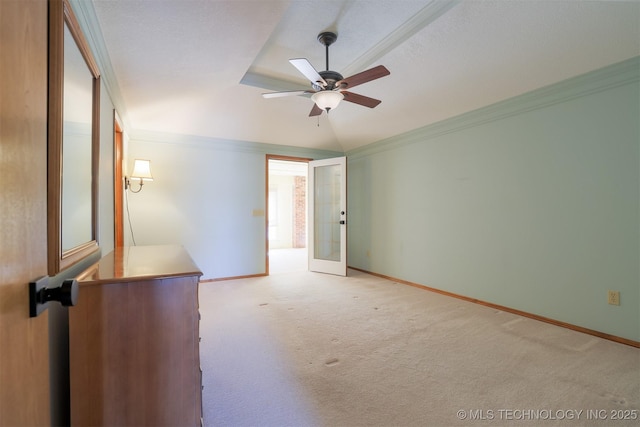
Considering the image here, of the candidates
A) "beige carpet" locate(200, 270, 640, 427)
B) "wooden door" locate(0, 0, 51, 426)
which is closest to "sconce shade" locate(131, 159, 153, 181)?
"beige carpet" locate(200, 270, 640, 427)

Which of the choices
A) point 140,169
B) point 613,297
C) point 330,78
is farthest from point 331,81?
point 613,297

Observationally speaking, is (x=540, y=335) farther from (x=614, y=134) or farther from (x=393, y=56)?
(x=393, y=56)

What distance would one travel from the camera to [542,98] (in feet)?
9.52

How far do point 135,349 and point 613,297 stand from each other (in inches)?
139

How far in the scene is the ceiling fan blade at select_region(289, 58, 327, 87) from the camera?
6.61ft

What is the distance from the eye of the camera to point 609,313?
252 cm

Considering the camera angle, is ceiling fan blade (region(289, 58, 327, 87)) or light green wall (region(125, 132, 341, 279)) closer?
ceiling fan blade (region(289, 58, 327, 87))

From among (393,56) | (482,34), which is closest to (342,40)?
(393,56)

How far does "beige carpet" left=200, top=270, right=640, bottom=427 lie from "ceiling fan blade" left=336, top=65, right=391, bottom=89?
214 cm

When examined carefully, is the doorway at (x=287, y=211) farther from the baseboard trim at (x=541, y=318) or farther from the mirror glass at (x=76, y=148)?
the mirror glass at (x=76, y=148)

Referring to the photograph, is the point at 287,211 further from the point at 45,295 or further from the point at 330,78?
the point at 45,295

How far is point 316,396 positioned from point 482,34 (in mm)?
3018

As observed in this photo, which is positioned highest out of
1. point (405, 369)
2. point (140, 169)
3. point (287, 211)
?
point (140, 169)

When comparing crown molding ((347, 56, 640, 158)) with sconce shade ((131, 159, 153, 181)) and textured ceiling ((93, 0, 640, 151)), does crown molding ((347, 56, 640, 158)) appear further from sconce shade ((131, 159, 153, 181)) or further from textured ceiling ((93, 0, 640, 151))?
sconce shade ((131, 159, 153, 181))
